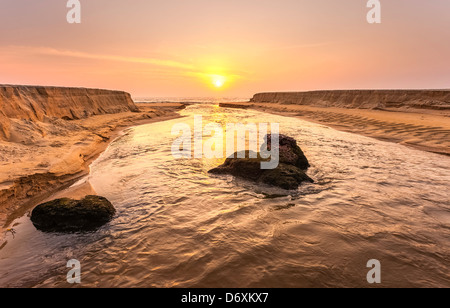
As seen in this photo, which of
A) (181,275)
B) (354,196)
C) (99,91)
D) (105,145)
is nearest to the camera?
(181,275)

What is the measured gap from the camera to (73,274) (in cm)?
329

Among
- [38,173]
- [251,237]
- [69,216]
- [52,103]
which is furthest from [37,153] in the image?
[52,103]

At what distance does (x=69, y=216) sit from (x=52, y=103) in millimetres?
19232

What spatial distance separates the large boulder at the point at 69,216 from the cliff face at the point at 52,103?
25.7 feet

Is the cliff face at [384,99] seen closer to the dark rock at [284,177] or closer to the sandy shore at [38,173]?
the dark rock at [284,177]

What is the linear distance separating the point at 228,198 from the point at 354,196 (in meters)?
3.60

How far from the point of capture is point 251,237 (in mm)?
4188

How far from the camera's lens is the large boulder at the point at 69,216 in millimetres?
4477

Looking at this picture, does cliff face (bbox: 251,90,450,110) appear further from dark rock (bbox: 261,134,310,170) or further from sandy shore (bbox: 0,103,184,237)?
sandy shore (bbox: 0,103,184,237)

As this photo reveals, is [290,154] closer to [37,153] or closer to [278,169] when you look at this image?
[278,169]

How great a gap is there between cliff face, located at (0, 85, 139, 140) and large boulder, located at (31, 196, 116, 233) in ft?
25.7
